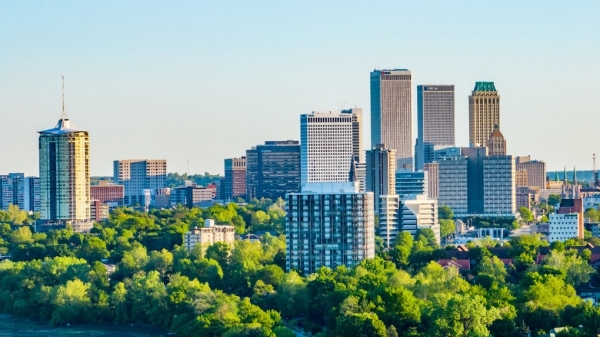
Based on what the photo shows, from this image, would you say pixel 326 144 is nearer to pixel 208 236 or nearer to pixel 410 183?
pixel 410 183

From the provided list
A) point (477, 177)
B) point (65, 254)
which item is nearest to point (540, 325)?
point (65, 254)

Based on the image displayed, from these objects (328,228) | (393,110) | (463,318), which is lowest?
(463,318)

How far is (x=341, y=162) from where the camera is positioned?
166m

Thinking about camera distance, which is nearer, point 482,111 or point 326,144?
point 326,144

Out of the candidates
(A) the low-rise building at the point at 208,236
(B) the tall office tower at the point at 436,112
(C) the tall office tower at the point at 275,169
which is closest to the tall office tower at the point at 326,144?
(C) the tall office tower at the point at 275,169

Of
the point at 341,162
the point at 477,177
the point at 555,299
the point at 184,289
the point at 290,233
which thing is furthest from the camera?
the point at 341,162

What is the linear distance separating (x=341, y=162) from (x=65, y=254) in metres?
65.8

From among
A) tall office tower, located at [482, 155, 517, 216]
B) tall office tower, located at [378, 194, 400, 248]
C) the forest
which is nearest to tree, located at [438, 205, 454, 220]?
tall office tower, located at [482, 155, 517, 216]

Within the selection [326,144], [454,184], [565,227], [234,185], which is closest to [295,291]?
[565,227]

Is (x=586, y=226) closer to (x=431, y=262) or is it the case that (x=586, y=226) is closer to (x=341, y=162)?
(x=431, y=262)

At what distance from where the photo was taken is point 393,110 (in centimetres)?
18938

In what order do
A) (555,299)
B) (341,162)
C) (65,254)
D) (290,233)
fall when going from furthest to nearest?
(341,162), (65,254), (290,233), (555,299)

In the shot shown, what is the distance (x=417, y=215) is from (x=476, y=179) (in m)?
30.0

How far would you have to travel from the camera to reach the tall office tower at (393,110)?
18800 cm
